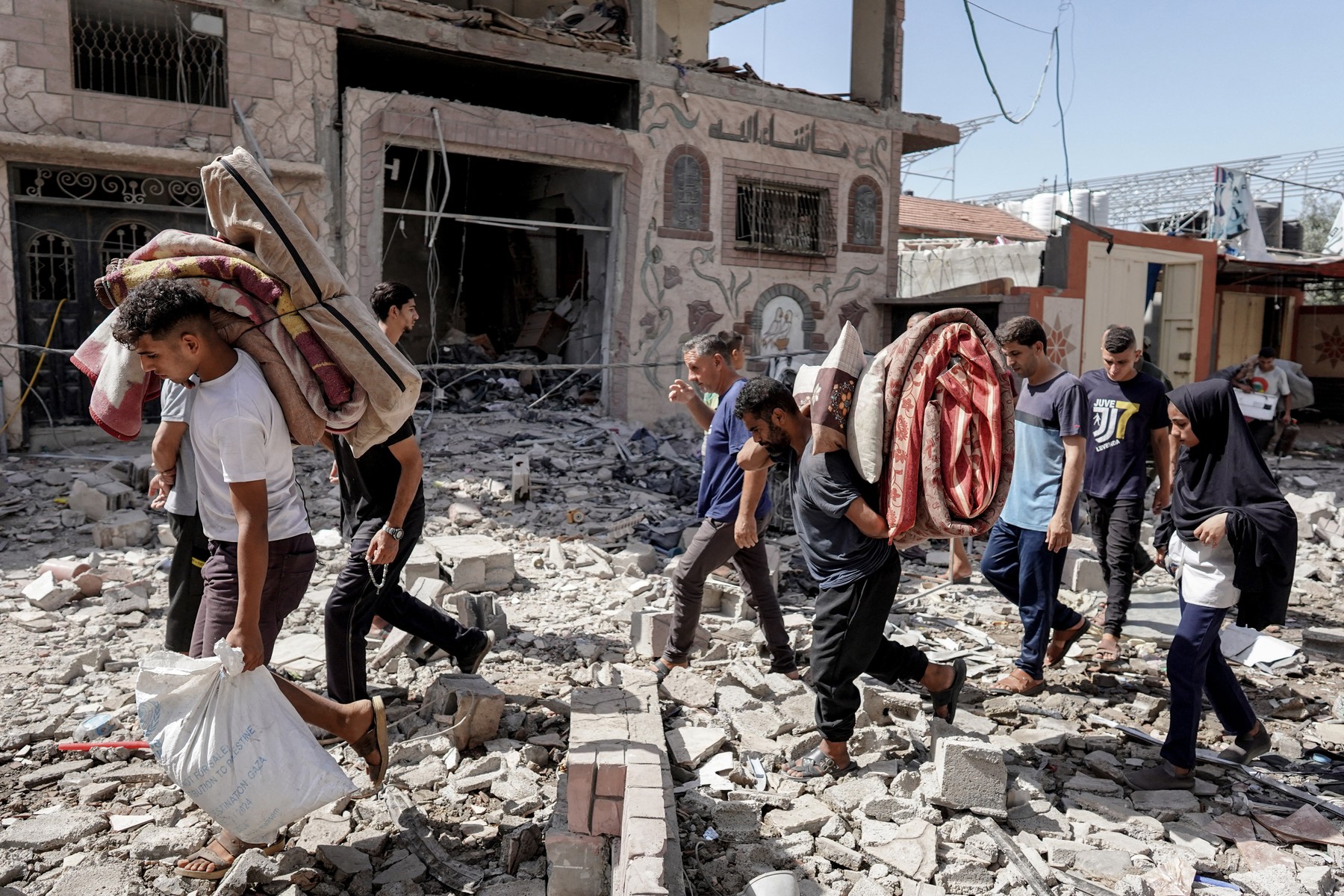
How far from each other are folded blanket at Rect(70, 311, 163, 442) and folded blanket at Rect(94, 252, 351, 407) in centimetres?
17

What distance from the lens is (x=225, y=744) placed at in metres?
2.64

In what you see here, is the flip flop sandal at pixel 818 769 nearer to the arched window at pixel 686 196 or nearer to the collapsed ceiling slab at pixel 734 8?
the arched window at pixel 686 196

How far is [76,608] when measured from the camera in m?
5.62

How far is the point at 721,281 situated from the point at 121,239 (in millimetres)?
7284

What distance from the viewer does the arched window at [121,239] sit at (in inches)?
381

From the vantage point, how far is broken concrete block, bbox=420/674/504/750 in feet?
12.5

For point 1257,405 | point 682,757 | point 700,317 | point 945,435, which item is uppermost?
point 700,317

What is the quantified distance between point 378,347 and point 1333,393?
917 inches

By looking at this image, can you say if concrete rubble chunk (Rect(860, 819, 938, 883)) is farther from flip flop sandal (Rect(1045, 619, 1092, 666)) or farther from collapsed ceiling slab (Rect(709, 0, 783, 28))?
collapsed ceiling slab (Rect(709, 0, 783, 28))

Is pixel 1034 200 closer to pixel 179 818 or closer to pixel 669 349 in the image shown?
pixel 669 349

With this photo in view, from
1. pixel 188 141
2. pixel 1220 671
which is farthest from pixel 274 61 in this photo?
pixel 1220 671

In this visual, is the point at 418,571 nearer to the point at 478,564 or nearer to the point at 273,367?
the point at 478,564

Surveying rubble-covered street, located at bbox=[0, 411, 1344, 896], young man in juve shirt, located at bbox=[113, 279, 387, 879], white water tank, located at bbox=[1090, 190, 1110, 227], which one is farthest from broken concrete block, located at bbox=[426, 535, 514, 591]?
white water tank, located at bbox=[1090, 190, 1110, 227]

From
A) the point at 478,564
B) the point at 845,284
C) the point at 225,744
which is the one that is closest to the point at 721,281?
the point at 845,284
